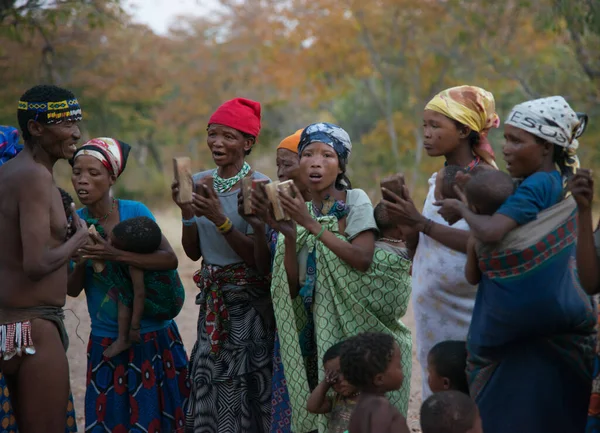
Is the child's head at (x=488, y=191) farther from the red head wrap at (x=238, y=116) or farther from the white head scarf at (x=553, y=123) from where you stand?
the red head wrap at (x=238, y=116)

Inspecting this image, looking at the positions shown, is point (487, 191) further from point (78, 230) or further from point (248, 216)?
point (78, 230)

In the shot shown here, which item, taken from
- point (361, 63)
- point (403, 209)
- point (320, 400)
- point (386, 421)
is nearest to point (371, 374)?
point (386, 421)

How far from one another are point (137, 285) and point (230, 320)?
1.86 ft

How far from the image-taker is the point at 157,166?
3048cm

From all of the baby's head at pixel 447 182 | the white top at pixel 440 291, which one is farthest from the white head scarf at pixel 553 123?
the white top at pixel 440 291

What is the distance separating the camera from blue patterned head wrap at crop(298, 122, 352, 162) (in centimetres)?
423

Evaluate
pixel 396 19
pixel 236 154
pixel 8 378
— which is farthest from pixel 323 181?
pixel 396 19

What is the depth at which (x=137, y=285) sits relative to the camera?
4.58 m

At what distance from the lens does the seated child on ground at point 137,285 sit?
14.8ft

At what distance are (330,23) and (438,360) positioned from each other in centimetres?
1474

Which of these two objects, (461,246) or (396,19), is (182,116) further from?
(461,246)

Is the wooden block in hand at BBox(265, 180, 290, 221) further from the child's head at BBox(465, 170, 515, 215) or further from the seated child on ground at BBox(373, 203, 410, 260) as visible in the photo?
the child's head at BBox(465, 170, 515, 215)

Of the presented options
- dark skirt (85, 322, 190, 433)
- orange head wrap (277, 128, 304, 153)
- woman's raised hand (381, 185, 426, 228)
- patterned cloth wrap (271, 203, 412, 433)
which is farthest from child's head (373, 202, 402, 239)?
dark skirt (85, 322, 190, 433)

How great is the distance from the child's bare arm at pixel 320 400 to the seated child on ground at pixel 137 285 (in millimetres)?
1220
